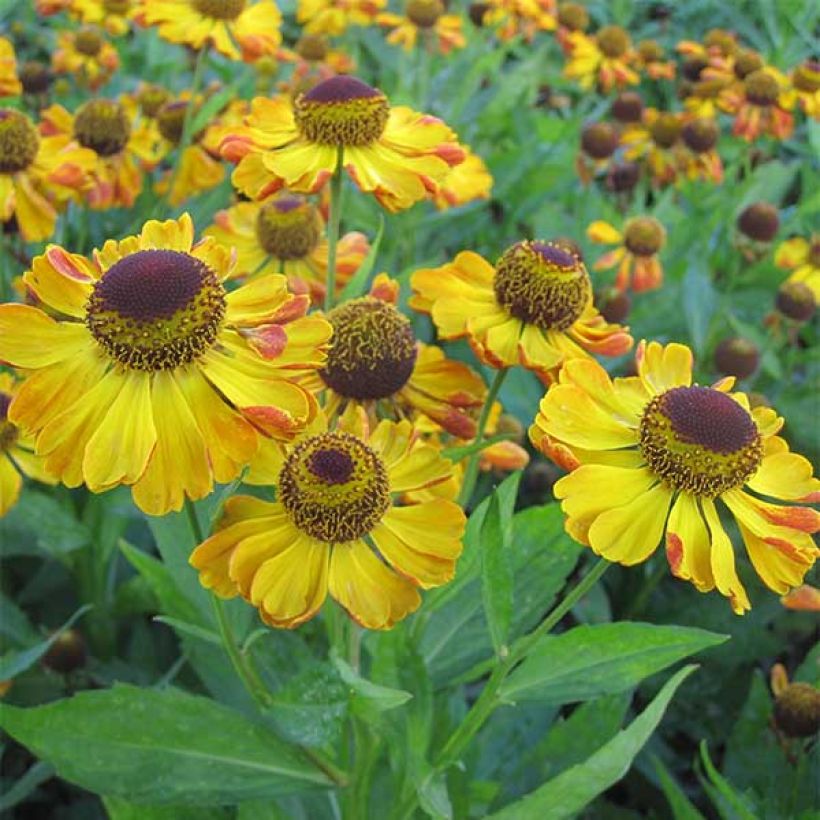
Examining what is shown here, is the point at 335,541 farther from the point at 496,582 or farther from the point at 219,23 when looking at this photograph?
the point at 219,23

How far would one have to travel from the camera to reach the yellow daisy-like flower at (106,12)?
2.04 m

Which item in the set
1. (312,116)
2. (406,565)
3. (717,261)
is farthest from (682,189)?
(406,565)

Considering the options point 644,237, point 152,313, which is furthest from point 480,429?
point 644,237

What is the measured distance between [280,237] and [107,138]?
17.1 inches

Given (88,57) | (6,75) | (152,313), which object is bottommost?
(88,57)

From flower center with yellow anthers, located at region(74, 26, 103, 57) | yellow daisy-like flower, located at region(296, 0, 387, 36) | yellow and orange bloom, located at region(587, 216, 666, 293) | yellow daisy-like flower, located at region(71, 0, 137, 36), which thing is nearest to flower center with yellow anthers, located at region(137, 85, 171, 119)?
yellow daisy-like flower, located at region(71, 0, 137, 36)

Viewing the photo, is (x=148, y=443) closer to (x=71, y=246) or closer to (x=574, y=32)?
(x=71, y=246)

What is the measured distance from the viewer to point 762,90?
232cm

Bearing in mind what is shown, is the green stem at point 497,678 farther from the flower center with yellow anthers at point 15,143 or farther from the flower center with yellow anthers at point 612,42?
the flower center with yellow anthers at point 612,42

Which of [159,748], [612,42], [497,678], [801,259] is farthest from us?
[612,42]

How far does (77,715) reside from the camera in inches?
37.4

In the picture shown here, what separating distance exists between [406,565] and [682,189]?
185 cm

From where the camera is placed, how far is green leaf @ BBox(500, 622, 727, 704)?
36.9 inches

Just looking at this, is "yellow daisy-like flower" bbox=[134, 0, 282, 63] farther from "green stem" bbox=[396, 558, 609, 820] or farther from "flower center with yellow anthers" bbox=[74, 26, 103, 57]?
"green stem" bbox=[396, 558, 609, 820]
